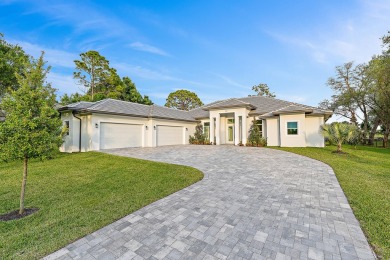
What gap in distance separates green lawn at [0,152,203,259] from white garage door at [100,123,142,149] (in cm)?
552

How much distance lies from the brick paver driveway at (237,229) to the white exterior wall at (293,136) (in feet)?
37.8

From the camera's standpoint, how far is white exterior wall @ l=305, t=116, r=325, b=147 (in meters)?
15.3

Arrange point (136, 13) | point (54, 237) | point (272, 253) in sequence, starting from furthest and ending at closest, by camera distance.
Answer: point (136, 13), point (54, 237), point (272, 253)

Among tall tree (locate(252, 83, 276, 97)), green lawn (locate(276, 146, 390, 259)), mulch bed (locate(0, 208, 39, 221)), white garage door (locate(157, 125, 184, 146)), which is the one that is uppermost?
tall tree (locate(252, 83, 276, 97))

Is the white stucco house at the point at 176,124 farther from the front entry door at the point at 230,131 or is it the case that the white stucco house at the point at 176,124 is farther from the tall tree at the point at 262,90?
the tall tree at the point at 262,90

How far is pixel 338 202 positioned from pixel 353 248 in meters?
1.98

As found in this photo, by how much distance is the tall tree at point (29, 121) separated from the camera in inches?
144

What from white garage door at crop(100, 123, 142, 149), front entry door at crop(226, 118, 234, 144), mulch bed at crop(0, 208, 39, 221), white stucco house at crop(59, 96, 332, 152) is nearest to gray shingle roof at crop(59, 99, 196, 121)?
white stucco house at crop(59, 96, 332, 152)

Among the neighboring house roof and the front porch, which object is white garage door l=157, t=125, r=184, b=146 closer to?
the neighboring house roof

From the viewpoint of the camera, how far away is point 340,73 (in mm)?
25828

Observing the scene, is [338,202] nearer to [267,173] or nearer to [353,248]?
[353,248]

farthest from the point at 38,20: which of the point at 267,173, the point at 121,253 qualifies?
the point at 267,173

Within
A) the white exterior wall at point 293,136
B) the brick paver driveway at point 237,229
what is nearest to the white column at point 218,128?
the white exterior wall at point 293,136

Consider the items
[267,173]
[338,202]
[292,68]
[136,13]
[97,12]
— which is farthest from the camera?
[292,68]
